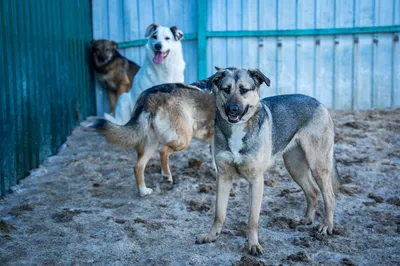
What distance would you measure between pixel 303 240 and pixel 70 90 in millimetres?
5225

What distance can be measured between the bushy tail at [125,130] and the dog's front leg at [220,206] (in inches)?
56.5

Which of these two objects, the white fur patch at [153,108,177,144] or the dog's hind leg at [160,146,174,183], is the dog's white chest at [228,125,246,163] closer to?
the white fur patch at [153,108,177,144]

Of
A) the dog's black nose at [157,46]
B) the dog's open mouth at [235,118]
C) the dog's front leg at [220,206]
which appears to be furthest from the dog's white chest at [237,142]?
the dog's black nose at [157,46]

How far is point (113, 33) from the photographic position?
1013 centimetres

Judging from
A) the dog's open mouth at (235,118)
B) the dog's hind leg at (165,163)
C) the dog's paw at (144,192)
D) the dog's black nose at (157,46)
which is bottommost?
the dog's paw at (144,192)

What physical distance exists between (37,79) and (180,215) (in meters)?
2.94

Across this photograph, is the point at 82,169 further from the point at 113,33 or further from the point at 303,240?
the point at 113,33

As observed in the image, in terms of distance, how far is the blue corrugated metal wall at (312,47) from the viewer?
9.27 meters

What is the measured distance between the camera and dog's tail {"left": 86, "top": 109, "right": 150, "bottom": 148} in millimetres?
5258

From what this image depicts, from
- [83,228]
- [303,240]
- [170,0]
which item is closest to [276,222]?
[303,240]

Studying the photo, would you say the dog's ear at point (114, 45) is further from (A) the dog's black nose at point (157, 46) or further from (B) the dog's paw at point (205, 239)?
(B) the dog's paw at point (205, 239)

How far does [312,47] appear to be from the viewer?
940 cm

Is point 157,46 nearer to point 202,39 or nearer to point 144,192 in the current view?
point 202,39

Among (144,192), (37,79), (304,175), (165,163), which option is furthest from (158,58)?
(304,175)
